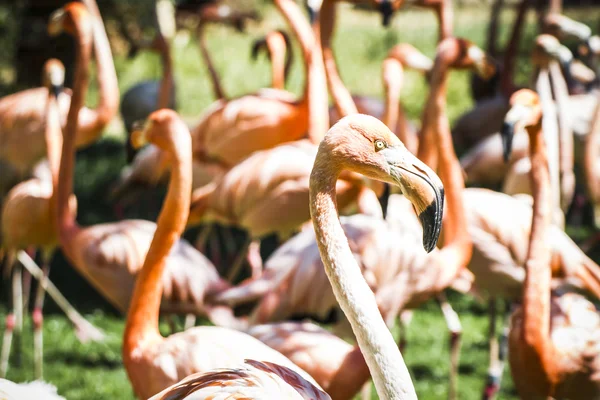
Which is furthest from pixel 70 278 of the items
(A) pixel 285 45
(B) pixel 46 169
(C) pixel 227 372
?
(C) pixel 227 372

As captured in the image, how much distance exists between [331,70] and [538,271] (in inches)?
76.4

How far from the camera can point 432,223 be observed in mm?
2039

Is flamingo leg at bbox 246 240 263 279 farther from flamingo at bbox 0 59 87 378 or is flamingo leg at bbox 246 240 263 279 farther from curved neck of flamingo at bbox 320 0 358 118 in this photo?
flamingo at bbox 0 59 87 378

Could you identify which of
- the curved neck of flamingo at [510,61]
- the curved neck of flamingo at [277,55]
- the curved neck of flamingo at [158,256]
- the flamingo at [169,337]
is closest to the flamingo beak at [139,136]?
the flamingo at [169,337]

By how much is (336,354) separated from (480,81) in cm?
629

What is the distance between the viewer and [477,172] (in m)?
6.05

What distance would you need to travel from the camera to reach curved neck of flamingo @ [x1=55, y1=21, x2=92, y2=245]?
13.7ft

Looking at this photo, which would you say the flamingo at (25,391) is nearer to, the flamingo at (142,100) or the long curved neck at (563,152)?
the long curved neck at (563,152)

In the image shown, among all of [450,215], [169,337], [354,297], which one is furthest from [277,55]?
[354,297]

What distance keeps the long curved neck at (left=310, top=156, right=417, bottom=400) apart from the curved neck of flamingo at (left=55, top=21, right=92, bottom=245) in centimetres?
222

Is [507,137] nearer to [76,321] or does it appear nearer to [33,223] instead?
[33,223]

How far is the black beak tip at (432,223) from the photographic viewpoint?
6.67 feet

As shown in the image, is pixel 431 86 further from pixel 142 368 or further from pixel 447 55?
pixel 142 368

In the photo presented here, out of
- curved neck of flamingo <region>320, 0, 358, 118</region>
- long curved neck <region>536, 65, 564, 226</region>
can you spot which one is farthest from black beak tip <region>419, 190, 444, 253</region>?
curved neck of flamingo <region>320, 0, 358, 118</region>
